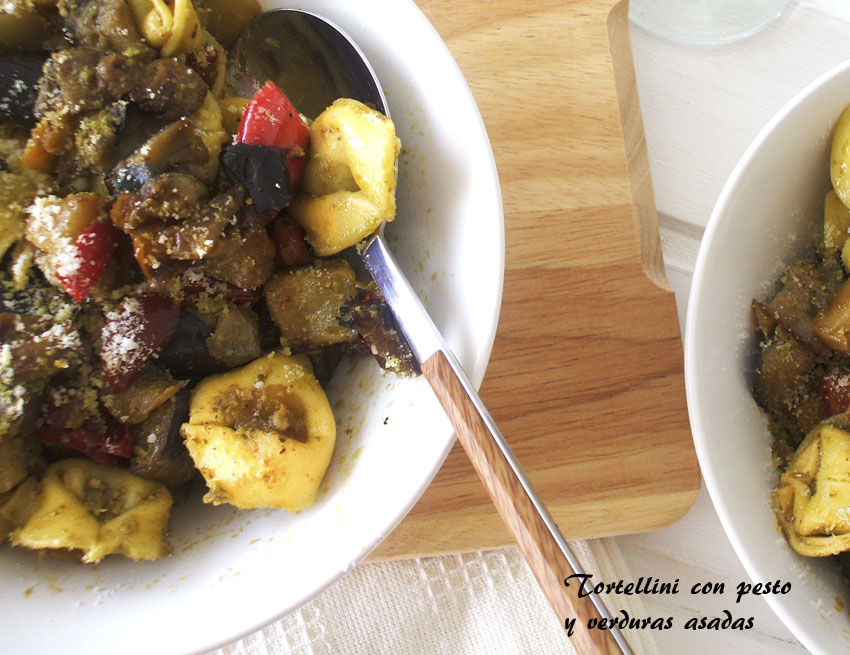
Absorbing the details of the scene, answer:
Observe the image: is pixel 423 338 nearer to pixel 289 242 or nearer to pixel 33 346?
pixel 289 242

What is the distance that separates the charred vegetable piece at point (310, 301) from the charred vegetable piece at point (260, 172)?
0.33 feet

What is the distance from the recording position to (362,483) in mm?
897

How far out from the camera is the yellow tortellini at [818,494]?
3.01ft

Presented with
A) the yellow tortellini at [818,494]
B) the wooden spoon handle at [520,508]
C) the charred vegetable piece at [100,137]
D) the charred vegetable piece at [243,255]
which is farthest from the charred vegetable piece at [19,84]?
the yellow tortellini at [818,494]

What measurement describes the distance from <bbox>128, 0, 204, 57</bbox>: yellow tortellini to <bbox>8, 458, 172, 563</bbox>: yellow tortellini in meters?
0.54

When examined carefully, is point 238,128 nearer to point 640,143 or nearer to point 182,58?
point 182,58

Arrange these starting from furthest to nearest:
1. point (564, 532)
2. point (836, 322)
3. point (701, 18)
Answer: point (701, 18), point (564, 532), point (836, 322)

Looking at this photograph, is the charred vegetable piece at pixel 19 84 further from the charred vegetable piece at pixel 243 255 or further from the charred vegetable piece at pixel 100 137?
the charred vegetable piece at pixel 243 255

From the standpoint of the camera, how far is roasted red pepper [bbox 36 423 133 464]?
2.97 ft

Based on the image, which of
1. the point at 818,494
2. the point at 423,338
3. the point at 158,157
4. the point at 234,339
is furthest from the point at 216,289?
the point at 818,494

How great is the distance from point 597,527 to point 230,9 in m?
0.97

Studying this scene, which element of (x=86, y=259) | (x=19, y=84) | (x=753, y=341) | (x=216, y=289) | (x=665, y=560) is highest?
(x=19, y=84)

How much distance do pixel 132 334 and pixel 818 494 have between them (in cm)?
89

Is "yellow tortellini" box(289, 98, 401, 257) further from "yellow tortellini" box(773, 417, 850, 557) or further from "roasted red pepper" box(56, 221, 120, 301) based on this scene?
"yellow tortellini" box(773, 417, 850, 557)
